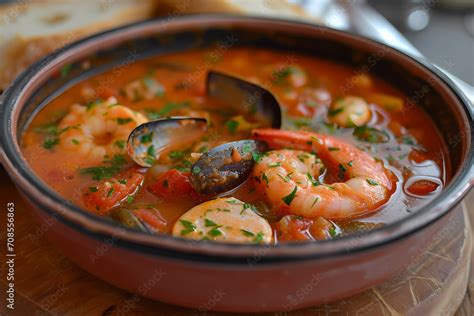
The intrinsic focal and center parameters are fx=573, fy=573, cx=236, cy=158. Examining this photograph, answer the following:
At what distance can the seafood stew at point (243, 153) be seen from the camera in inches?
89.4

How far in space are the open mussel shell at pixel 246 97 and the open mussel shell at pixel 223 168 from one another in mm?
403

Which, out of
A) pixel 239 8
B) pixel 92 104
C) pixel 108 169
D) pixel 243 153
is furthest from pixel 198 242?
pixel 239 8

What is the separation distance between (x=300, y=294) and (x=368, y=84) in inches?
67.7

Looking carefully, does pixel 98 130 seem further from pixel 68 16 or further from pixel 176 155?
pixel 68 16

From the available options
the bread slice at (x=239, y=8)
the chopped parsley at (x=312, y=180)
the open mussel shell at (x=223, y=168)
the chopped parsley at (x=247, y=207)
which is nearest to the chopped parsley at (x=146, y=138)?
the open mussel shell at (x=223, y=168)

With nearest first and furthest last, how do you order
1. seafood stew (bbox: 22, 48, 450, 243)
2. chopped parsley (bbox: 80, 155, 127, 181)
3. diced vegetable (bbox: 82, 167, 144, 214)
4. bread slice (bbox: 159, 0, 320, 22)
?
1. seafood stew (bbox: 22, 48, 450, 243)
2. diced vegetable (bbox: 82, 167, 144, 214)
3. chopped parsley (bbox: 80, 155, 127, 181)
4. bread slice (bbox: 159, 0, 320, 22)

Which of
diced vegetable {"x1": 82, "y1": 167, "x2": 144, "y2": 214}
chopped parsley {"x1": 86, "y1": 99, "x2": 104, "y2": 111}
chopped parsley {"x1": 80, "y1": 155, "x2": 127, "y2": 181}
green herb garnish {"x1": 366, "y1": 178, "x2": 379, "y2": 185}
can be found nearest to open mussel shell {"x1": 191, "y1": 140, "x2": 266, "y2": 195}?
diced vegetable {"x1": 82, "y1": 167, "x2": 144, "y2": 214}

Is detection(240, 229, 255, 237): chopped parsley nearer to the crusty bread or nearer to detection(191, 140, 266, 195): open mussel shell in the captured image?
detection(191, 140, 266, 195): open mussel shell

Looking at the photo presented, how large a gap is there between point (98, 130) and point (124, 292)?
0.88 meters

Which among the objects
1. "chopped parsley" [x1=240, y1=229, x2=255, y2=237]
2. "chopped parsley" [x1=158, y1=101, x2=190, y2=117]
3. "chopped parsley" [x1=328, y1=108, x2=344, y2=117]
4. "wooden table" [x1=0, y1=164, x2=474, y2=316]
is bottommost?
"wooden table" [x1=0, y1=164, x2=474, y2=316]

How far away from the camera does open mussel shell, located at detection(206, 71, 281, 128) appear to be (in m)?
2.96

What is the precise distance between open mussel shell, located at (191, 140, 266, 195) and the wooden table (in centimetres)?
53

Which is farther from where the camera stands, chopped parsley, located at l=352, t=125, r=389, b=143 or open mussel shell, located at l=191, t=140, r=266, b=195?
chopped parsley, located at l=352, t=125, r=389, b=143

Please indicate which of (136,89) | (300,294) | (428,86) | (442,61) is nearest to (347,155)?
(428,86)
